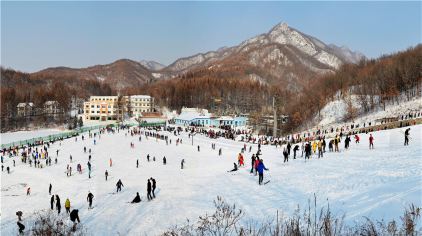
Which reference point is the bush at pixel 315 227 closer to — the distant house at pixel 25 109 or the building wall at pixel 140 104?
the distant house at pixel 25 109

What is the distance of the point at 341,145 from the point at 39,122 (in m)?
84.3

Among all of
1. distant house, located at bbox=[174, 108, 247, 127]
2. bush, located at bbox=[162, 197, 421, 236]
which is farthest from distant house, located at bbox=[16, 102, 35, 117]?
bush, located at bbox=[162, 197, 421, 236]

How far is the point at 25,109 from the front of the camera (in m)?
98.2

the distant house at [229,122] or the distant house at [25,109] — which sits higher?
the distant house at [25,109]

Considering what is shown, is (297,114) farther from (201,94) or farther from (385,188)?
Result: (385,188)

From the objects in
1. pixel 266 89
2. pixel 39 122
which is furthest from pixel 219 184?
pixel 266 89

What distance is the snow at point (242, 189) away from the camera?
11.5 metres

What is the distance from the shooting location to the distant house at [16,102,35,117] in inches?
3814

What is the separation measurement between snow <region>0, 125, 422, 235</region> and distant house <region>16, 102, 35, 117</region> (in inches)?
2926

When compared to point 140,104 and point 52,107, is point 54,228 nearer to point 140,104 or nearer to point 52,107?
point 52,107

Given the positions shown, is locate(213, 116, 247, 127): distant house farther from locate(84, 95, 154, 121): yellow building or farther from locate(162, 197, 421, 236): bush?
locate(162, 197, 421, 236): bush

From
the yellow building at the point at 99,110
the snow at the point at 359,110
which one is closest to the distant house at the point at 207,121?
the snow at the point at 359,110

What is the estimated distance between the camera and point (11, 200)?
21938 millimetres

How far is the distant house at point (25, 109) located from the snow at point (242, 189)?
74318mm
